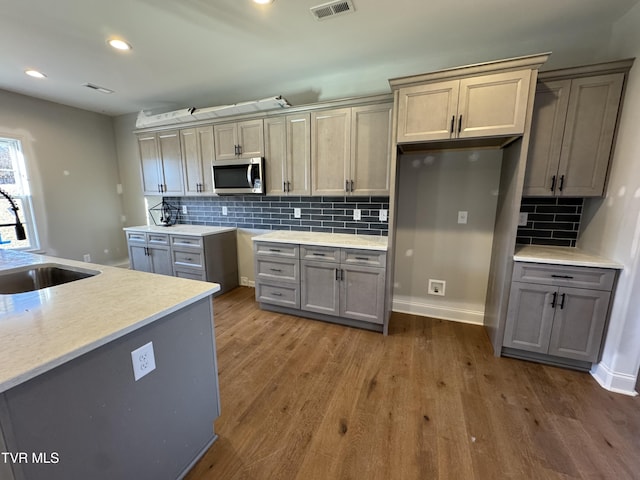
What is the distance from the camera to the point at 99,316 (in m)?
1.03

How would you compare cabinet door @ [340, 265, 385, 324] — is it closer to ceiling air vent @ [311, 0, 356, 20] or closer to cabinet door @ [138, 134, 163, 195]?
ceiling air vent @ [311, 0, 356, 20]

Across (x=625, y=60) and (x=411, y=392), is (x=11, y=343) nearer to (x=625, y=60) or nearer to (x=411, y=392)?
(x=411, y=392)

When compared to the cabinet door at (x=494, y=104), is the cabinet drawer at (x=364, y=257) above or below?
below

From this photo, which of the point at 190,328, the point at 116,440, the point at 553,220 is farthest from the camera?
the point at 553,220

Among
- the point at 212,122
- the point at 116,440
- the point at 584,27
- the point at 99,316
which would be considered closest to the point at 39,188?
the point at 212,122

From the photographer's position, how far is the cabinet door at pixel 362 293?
250 cm

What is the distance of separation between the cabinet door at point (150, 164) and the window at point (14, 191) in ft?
4.47

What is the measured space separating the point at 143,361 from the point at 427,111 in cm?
239

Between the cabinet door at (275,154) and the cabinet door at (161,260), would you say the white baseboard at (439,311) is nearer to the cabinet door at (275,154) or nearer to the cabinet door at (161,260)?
the cabinet door at (275,154)

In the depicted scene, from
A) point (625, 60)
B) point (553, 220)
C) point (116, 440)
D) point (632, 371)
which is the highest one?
point (625, 60)

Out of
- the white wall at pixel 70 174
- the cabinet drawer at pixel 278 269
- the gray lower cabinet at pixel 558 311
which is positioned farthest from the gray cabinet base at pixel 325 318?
the white wall at pixel 70 174

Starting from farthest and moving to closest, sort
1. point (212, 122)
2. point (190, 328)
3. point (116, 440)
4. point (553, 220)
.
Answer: point (212, 122) → point (553, 220) → point (190, 328) → point (116, 440)

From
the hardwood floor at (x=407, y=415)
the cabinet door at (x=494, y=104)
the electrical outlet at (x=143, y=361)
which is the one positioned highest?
the cabinet door at (x=494, y=104)

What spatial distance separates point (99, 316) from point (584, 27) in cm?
361
